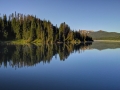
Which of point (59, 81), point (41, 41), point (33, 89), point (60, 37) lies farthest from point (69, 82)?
point (60, 37)

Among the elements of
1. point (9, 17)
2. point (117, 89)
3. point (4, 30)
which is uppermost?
point (9, 17)

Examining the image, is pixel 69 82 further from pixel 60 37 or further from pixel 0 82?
pixel 60 37

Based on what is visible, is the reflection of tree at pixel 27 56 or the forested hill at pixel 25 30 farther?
the forested hill at pixel 25 30

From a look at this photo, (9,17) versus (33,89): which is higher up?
(9,17)

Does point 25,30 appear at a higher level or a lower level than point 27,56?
higher

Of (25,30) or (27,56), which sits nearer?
(27,56)

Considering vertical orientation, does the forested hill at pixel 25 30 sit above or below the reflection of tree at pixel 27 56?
above

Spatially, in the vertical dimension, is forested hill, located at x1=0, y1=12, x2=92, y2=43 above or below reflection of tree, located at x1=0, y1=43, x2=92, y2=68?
above

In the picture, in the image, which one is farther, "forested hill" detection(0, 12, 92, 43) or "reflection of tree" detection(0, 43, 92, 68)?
"forested hill" detection(0, 12, 92, 43)

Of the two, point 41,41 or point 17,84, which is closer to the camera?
point 17,84

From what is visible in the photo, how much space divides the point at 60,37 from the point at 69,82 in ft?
307

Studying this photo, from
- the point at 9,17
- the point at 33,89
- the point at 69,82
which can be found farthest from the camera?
the point at 9,17

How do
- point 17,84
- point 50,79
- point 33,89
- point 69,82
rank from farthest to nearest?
point 50,79 → point 69,82 → point 17,84 → point 33,89

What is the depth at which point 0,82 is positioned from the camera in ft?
36.4
